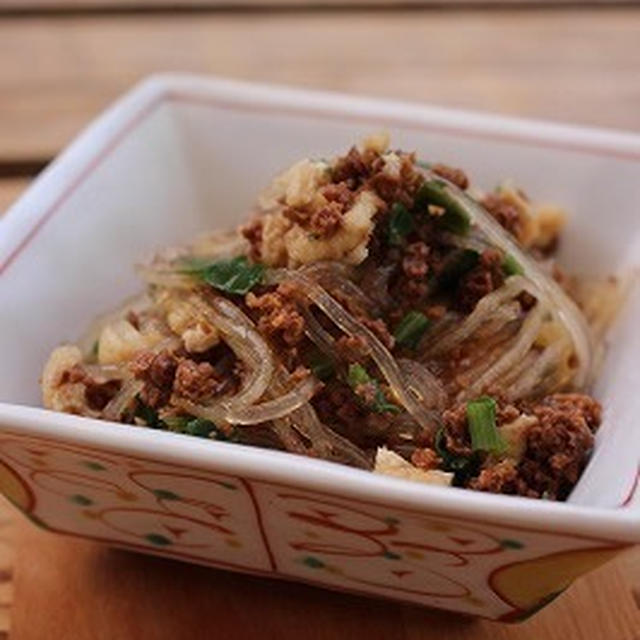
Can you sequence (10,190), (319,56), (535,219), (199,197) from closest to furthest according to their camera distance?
(535,219)
(199,197)
(10,190)
(319,56)

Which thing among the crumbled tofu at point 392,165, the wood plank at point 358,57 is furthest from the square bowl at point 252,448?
the wood plank at point 358,57

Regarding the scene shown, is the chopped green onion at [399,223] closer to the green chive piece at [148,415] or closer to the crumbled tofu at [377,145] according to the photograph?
the crumbled tofu at [377,145]

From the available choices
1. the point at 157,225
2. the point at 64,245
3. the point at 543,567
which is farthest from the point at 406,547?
the point at 157,225

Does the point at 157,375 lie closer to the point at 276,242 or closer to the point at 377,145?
the point at 276,242

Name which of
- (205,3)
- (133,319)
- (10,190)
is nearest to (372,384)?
(133,319)

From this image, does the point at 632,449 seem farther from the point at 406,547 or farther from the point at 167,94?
the point at 167,94
